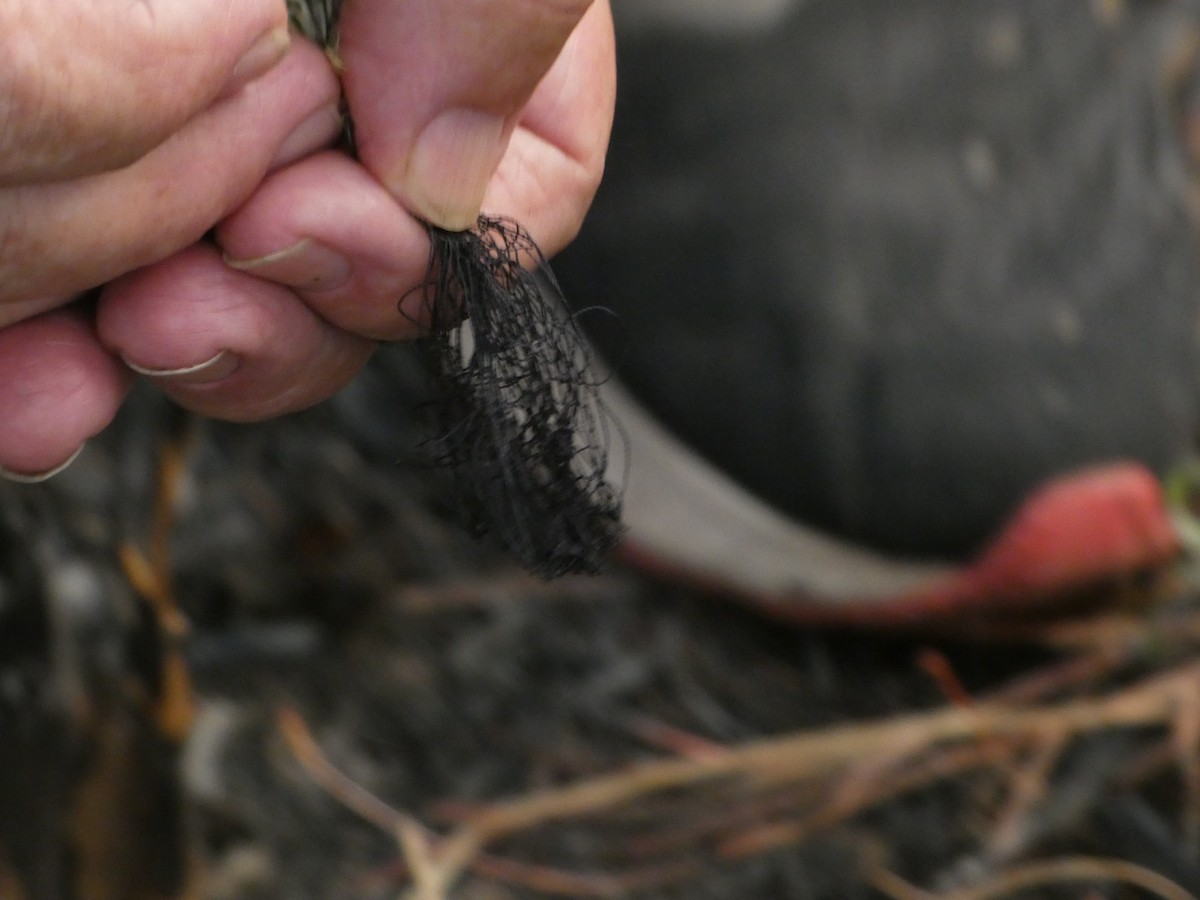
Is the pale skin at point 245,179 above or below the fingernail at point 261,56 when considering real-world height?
below

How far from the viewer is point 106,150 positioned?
0.36 meters

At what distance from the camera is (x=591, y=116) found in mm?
506

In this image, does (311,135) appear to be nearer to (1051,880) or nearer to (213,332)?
(213,332)

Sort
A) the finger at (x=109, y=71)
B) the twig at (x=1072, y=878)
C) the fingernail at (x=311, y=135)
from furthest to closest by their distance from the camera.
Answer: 1. the twig at (x=1072, y=878)
2. the fingernail at (x=311, y=135)
3. the finger at (x=109, y=71)

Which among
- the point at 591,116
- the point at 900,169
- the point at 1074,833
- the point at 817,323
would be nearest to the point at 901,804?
the point at 1074,833

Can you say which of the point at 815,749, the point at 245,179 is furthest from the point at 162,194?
the point at 815,749

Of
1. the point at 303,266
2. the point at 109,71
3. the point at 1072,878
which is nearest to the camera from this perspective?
the point at 109,71

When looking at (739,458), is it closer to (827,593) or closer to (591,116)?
(827,593)

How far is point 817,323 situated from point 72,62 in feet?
2.22

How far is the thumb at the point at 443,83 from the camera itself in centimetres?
38

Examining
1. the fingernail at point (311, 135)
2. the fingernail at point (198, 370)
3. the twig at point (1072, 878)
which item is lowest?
the twig at point (1072, 878)

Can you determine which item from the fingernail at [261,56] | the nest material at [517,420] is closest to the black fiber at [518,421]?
the nest material at [517,420]

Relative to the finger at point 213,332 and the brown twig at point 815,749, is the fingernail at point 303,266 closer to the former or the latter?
the finger at point 213,332

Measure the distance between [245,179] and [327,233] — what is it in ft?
0.11
